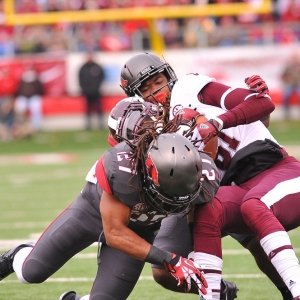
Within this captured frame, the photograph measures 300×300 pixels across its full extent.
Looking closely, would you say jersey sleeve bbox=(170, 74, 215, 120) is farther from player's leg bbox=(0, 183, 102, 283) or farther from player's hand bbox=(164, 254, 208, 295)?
player's hand bbox=(164, 254, 208, 295)

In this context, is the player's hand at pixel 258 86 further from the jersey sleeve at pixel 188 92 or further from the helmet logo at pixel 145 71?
the helmet logo at pixel 145 71

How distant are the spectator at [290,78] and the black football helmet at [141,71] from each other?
11.6 metres

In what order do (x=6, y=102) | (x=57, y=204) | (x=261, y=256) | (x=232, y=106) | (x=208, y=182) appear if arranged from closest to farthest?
(x=208, y=182)
(x=232, y=106)
(x=261, y=256)
(x=57, y=204)
(x=6, y=102)

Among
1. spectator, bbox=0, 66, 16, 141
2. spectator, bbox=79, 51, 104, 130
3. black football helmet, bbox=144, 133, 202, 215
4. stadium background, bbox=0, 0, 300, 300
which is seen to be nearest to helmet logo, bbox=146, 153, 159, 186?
black football helmet, bbox=144, 133, 202, 215

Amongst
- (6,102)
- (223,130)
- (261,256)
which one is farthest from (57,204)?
(6,102)

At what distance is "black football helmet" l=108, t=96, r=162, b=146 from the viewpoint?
3758 mm

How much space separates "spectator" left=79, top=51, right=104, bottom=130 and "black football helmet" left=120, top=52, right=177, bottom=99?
1120cm

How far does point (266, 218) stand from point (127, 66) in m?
1.36

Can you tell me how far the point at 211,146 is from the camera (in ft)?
13.0

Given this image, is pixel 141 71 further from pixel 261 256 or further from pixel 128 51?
pixel 128 51

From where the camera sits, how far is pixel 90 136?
15.1 metres

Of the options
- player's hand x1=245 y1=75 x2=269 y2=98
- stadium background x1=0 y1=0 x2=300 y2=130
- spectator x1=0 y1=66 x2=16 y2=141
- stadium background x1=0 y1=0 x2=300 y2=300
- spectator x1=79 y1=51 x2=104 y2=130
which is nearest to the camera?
player's hand x1=245 y1=75 x2=269 y2=98

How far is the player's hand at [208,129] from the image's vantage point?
3768 mm

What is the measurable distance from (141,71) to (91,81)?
449 inches
